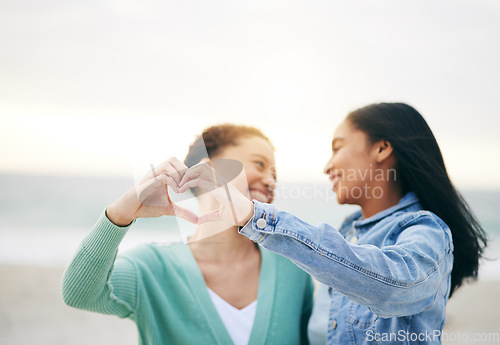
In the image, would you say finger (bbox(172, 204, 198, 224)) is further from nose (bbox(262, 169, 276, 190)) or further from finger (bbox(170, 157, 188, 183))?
nose (bbox(262, 169, 276, 190))

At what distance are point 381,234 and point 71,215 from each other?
635 inches

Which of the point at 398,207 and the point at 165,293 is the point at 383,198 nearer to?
the point at 398,207

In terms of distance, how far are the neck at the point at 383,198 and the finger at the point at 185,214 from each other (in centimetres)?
91

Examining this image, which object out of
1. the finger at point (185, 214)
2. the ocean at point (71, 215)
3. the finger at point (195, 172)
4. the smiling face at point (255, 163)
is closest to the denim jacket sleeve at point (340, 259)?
the finger at point (195, 172)

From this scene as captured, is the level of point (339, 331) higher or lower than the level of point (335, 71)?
lower

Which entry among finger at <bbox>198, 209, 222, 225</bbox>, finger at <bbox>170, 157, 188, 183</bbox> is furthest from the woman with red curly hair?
finger at <bbox>198, 209, 222, 225</bbox>

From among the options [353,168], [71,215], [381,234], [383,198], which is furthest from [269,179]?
[71,215]

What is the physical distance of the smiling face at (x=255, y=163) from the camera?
7.19ft

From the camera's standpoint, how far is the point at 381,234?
1752 millimetres

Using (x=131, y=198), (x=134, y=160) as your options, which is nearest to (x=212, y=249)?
(x=134, y=160)

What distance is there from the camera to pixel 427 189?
184 centimetres

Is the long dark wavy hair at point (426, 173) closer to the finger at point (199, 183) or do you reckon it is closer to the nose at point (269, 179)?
the nose at point (269, 179)

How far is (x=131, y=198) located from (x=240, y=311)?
0.86m

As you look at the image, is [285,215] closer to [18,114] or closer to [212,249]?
[212,249]
